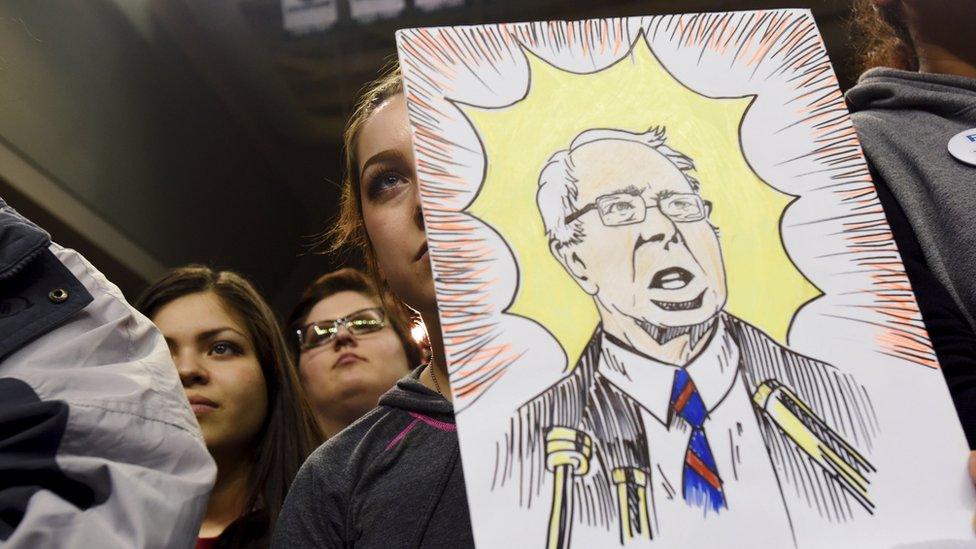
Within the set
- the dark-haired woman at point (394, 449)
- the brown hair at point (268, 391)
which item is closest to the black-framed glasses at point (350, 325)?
the brown hair at point (268, 391)

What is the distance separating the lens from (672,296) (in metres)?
0.75

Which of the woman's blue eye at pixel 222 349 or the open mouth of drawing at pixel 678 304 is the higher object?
the woman's blue eye at pixel 222 349

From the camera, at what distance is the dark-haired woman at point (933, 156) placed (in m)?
0.82

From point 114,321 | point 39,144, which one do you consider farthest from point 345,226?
point 39,144

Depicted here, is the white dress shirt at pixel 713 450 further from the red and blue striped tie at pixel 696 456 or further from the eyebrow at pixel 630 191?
the eyebrow at pixel 630 191

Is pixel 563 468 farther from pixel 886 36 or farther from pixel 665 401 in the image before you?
pixel 886 36

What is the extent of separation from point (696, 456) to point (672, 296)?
14 cm

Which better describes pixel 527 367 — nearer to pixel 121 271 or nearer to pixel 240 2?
pixel 240 2

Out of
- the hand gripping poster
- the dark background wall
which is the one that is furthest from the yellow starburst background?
the dark background wall

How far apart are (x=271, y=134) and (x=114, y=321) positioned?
6.14ft

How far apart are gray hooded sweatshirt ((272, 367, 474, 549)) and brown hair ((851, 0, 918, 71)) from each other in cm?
75

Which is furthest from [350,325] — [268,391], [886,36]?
[886,36]

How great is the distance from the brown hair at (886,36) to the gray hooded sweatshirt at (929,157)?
11cm

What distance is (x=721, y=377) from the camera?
28.2 inches
